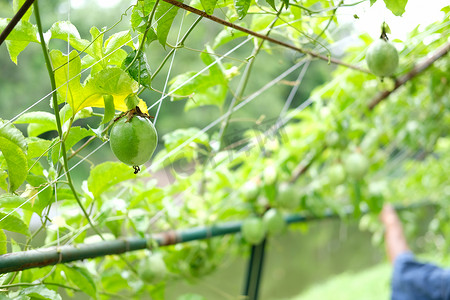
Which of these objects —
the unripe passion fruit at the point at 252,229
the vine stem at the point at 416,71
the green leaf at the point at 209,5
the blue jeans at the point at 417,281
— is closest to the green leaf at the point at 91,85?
the green leaf at the point at 209,5

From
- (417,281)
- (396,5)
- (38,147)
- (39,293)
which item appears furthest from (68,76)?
(417,281)


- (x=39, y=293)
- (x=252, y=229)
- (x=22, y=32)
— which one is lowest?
(x=39, y=293)

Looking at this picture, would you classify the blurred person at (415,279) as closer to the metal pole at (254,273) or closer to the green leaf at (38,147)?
the metal pole at (254,273)

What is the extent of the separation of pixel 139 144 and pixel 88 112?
160mm

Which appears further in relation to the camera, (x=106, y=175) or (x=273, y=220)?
(x=273, y=220)

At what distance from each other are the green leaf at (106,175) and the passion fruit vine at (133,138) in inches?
6.5

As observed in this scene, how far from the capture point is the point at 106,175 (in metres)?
0.62

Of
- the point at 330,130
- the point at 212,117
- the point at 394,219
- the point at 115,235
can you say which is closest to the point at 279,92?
the point at 212,117

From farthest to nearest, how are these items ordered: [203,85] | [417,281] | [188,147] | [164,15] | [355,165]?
1. [417,281]
2. [355,165]
3. [188,147]
4. [203,85]
5. [164,15]

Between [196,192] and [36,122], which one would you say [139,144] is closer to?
[36,122]

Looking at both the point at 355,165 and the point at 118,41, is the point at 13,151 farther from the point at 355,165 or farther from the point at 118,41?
the point at 355,165

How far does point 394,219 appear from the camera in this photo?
5.66ft

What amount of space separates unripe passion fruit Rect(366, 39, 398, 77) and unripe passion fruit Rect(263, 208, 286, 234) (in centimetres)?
59

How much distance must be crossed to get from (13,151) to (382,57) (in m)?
0.47
